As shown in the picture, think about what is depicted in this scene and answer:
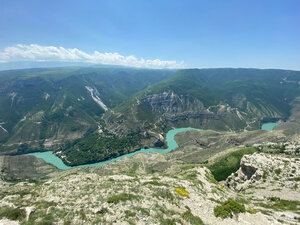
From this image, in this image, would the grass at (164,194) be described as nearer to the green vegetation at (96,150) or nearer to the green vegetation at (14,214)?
→ the green vegetation at (14,214)

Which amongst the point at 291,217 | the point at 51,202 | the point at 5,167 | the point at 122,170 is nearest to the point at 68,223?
the point at 51,202

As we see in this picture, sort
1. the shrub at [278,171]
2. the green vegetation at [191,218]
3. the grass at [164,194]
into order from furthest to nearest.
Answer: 1. the shrub at [278,171]
2. the grass at [164,194]
3. the green vegetation at [191,218]

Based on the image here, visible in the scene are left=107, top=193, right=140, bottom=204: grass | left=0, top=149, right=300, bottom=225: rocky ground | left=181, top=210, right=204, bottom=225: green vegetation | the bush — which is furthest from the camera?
left=107, top=193, right=140, bottom=204: grass

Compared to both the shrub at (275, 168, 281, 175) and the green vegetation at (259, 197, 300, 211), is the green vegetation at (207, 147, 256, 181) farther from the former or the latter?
the green vegetation at (259, 197, 300, 211)

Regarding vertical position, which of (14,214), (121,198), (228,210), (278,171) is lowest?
(278,171)

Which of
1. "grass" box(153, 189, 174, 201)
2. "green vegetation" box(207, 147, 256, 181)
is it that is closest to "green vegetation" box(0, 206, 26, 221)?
"grass" box(153, 189, 174, 201)

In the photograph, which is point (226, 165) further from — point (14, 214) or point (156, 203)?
point (14, 214)

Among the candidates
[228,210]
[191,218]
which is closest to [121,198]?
[191,218]

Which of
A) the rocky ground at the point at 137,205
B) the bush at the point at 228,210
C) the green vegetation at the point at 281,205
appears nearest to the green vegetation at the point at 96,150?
the rocky ground at the point at 137,205
